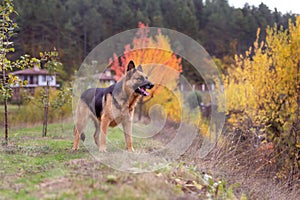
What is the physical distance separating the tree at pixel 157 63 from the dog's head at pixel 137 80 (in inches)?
444

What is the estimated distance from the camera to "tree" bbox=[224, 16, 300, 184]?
40.4 feet

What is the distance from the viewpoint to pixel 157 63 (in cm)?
1991

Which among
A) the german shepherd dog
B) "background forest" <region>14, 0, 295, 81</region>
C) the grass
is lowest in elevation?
the grass

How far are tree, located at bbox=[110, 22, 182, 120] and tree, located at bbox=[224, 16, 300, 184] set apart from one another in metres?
6.02

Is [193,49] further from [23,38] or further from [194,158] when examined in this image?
[194,158]

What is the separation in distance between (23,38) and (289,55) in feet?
76.4

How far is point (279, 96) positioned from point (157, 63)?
8.07 meters

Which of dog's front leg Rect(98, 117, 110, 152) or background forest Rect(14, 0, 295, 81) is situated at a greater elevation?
background forest Rect(14, 0, 295, 81)

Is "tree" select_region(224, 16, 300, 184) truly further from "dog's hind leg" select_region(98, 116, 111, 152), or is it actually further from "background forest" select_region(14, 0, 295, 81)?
"background forest" select_region(14, 0, 295, 81)

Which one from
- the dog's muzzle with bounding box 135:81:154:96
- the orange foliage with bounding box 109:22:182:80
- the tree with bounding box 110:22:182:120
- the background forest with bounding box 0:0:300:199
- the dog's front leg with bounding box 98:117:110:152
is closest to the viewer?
the background forest with bounding box 0:0:300:199

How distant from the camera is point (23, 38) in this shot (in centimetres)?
2880

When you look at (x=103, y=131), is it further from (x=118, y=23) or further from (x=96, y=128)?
(x=118, y=23)

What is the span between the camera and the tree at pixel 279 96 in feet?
40.4

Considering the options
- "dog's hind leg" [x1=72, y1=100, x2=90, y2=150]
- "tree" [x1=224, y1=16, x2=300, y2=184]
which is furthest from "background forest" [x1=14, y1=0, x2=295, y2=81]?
"dog's hind leg" [x1=72, y1=100, x2=90, y2=150]
